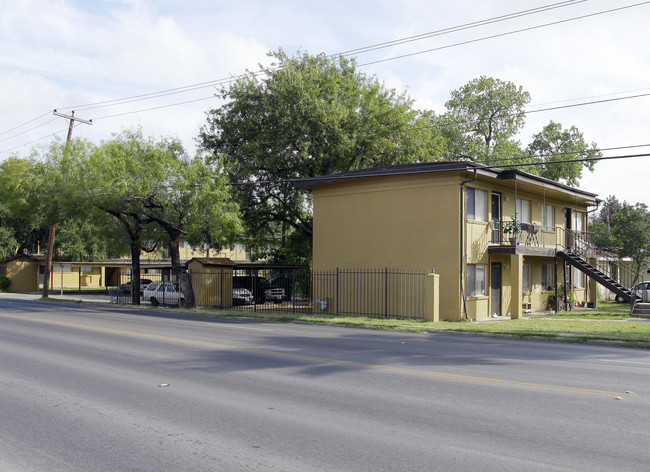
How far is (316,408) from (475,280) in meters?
17.5

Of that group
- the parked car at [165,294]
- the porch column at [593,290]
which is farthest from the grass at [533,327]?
the porch column at [593,290]

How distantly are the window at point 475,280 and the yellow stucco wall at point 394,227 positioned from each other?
3.83 feet

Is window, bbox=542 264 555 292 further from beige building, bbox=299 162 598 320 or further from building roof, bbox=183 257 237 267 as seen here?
building roof, bbox=183 257 237 267

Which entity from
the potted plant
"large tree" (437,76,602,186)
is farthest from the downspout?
"large tree" (437,76,602,186)

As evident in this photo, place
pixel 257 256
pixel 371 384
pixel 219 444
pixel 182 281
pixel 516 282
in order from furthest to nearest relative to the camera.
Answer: pixel 257 256
pixel 182 281
pixel 516 282
pixel 371 384
pixel 219 444

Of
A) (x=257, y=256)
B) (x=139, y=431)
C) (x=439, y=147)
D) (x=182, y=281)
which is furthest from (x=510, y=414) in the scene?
(x=257, y=256)

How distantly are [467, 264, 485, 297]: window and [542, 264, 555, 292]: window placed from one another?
7.14 m

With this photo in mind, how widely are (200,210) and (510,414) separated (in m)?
21.5

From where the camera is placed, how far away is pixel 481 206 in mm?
24328

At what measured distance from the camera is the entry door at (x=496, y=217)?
992 inches

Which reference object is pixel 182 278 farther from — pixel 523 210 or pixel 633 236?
pixel 633 236

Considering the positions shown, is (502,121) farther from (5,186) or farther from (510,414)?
(510,414)

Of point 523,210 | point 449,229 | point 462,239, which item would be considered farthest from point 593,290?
point 449,229

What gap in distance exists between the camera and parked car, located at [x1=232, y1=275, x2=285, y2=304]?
102 feet
